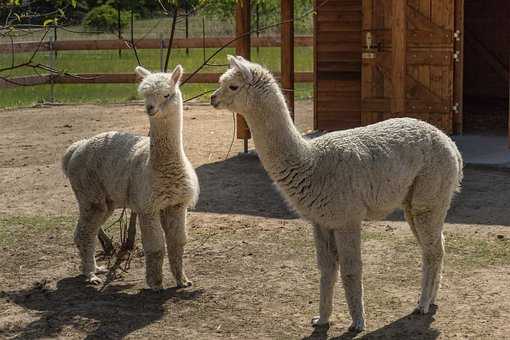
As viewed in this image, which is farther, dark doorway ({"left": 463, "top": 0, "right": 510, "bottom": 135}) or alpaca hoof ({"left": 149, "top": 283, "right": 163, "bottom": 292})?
dark doorway ({"left": 463, "top": 0, "right": 510, "bottom": 135})

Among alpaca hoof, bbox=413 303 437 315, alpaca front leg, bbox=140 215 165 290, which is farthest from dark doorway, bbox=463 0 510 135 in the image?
alpaca front leg, bbox=140 215 165 290

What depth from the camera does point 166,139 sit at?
652 cm

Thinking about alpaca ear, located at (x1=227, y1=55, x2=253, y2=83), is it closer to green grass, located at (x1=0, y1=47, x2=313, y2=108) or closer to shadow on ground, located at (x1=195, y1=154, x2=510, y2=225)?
shadow on ground, located at (x1=195, y1=154, x2=510, y2=225)

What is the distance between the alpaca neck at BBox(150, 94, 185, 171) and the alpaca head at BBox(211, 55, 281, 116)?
90 cm

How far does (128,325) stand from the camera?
20.0 ft

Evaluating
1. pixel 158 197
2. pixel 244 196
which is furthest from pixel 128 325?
pixel 244 196

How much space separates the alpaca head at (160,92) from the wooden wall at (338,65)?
6764mm

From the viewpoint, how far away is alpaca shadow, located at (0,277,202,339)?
6012mm

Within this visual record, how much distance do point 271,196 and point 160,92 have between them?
3.83 metres

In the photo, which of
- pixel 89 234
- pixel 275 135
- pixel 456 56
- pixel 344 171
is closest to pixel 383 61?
pixel 456 56

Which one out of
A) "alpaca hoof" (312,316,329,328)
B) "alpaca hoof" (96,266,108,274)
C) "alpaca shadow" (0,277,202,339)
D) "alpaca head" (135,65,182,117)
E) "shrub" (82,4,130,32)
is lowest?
"alpaca shadow" (0,277,202,339)

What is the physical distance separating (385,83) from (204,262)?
17.5ft

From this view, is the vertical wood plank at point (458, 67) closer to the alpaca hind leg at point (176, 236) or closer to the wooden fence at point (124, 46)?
the alpaca hind leg at point (176, 236)

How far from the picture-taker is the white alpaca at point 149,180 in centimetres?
649
